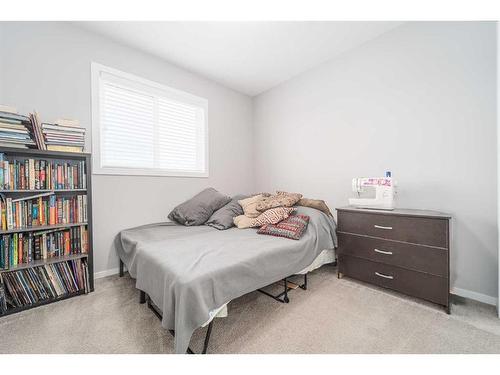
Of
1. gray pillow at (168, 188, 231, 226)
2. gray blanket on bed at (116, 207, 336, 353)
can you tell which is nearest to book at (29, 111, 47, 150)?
gray blanket on bed at (116, 207, 336, 353)

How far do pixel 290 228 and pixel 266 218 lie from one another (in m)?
0.31

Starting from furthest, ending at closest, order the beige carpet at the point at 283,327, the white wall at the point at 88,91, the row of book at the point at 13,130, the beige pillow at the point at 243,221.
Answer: the beige pillow at the point at 243,221 → the white wall at the point at 88,91 → the row of book at the point at 13,130 → the beige carpet at the point at 283,327

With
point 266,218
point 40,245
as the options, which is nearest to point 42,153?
point 40,245

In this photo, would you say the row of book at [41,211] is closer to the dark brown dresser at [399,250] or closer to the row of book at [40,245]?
the row of book at [40,245]

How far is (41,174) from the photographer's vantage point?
1.69 metres

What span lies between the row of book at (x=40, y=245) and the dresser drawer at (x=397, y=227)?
2.41 m

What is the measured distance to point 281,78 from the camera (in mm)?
3037

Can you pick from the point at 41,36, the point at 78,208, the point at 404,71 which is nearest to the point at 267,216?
the point at 78,208

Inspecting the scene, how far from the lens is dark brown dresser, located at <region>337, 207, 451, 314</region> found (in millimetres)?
1546

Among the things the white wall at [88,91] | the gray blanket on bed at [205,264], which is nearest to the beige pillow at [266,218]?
the gray blanket on bed at [205,264]

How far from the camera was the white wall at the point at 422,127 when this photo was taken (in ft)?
5.47

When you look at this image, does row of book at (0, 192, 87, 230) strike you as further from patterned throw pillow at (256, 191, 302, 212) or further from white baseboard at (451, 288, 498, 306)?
white baseboard at (451, 288, 498, 306)

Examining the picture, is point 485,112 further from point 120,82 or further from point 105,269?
point 105,269

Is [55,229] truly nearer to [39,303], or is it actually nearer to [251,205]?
[39,303]
